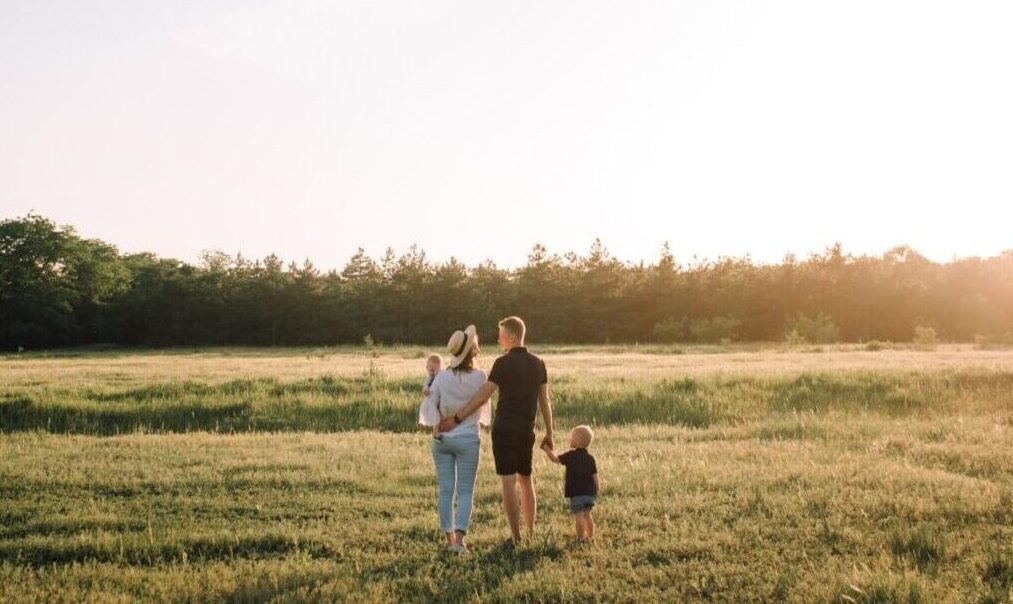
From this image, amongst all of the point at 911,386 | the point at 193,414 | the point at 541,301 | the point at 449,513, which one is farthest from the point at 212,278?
the point at 449,513

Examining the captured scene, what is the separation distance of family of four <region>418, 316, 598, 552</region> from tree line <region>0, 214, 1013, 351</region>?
63562 millimetres

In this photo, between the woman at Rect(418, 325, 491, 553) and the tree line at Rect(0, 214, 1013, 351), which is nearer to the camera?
the woman at Rect(418, 325, 491, 553)

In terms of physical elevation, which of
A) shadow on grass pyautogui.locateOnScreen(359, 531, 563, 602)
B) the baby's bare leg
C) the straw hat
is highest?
the straw hat

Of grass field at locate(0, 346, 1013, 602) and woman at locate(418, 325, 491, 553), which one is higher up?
woman at locate(418, 325, 491, 553)

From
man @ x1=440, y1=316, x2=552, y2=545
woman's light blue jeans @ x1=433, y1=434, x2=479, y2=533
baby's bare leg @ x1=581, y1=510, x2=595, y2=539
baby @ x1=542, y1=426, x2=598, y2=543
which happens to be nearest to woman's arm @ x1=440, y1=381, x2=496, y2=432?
man @ x1=440, y1=316, x2=552, y2=545

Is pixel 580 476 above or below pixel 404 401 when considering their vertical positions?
above

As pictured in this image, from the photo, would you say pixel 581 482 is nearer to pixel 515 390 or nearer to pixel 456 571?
pixel 515 390

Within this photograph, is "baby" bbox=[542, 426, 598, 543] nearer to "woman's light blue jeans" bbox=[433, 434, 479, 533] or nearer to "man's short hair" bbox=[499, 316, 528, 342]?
"woman's light blue jeans" bbox=[433, 434, 479, 533]

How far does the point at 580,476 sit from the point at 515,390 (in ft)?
3.66

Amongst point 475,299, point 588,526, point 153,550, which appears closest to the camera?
point 153,550

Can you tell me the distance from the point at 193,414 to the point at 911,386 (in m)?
21.1

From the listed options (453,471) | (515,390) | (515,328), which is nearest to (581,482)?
(515,390)

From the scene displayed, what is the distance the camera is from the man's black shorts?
27.0 feet

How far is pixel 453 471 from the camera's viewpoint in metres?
8.50
